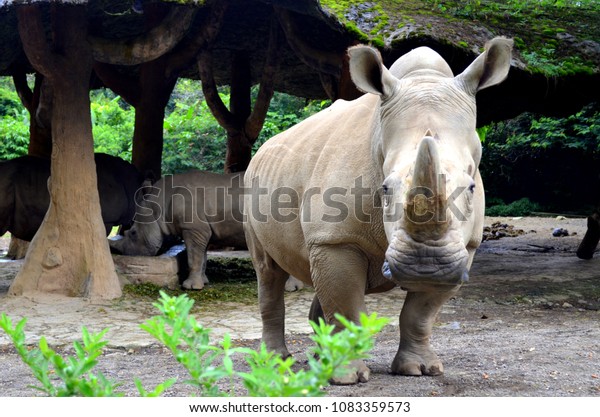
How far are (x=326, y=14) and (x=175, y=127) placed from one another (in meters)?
13.7

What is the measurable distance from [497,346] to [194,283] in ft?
15.9

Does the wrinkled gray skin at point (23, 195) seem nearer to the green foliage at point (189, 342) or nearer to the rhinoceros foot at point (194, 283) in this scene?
the rhinoceros foot at point (194, 283)

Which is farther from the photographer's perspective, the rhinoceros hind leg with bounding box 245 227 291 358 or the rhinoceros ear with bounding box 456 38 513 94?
the rhinoceros hind leg with bounding box 245 227 291 358

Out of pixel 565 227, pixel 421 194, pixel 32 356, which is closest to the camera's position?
pixel 32 356

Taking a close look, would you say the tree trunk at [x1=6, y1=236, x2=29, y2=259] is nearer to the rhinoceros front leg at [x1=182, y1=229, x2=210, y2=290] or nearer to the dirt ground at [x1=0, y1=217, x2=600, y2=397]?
the dirt ground at [x1=0, y1=217, x2=600, y2=397]

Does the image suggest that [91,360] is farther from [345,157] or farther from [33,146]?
[33,146]

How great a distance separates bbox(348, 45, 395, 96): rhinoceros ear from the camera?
4258 millimetres

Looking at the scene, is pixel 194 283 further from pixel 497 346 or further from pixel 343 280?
pixel 343 280

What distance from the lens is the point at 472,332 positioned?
721 cm

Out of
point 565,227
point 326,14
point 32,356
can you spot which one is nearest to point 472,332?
point 326,14

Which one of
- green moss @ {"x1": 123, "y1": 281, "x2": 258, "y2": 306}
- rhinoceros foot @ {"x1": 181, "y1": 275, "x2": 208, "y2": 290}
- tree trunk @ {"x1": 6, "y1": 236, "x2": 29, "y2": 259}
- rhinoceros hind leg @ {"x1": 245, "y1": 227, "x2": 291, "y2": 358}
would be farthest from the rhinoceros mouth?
tree trunk @ {"x1": 6, "y1": 236, "x2": 29, "y2": 259}

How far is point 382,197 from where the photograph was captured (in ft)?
13.6

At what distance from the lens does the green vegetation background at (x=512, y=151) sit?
62.0 feet

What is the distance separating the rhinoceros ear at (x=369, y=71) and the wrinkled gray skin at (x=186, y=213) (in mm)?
6510
